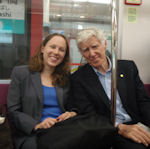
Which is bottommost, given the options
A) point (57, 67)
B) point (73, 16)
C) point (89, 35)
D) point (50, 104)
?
point (50, 104)

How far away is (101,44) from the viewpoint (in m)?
1.61

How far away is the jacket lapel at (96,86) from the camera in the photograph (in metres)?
1.49

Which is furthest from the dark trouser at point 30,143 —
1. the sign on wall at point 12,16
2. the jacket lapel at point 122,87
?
the sign on wall at point 12,16

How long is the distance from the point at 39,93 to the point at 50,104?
0.48 ft

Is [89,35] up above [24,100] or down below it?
above

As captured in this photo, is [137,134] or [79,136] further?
[137,134]

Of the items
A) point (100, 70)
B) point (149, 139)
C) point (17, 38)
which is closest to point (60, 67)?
point (100, 70)

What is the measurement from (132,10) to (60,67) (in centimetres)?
123

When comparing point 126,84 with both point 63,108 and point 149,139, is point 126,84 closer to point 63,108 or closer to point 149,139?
point 149,139

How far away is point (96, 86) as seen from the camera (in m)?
1.54

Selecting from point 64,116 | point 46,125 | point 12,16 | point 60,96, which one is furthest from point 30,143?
point 12,16

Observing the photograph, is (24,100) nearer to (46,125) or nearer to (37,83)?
(37,83)

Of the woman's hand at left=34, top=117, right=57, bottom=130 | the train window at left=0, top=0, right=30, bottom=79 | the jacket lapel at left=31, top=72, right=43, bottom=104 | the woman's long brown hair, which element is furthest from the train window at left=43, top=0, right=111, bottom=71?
the woman's hand at left=34, top=117, right=57, bottom=130

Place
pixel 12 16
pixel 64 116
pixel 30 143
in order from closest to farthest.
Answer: pixel 30 143 → pixel 64 116 → pixel 12 16
